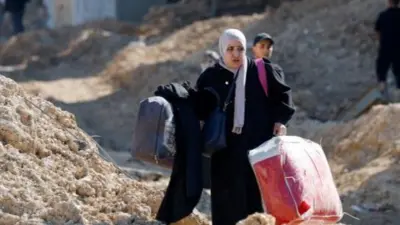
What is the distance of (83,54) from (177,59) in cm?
392

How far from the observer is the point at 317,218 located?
6.75 meters

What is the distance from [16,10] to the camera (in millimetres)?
25859

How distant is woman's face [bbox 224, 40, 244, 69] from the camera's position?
23.1ft

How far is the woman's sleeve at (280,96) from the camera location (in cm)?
723

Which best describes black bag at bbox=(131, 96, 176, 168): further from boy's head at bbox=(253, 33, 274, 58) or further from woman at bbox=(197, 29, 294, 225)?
boy's head at bbox=(253, 33, 274, 58)

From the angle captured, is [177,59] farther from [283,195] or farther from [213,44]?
[283,195]

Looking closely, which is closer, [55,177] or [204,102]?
[55,177]

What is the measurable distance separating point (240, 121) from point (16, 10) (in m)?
19.3

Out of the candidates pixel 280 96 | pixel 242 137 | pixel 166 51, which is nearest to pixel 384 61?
pixel 166 51

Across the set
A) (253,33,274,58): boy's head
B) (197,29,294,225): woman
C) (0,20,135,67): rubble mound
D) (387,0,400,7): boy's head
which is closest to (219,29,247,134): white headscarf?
(197,29,294,225): woman

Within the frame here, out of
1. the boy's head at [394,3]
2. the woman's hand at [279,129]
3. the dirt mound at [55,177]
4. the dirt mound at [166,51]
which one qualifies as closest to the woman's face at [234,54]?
the woman's hand at [279,129]

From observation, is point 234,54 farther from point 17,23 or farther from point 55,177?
point 17,23

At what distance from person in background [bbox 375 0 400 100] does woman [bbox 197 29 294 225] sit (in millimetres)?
7417

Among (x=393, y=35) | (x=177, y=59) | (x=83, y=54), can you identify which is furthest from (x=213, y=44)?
(x=393, y=35)
